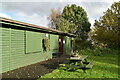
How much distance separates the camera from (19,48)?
22.7ft

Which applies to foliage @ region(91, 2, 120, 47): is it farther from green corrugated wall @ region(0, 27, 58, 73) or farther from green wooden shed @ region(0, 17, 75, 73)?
green corrugated wall @ region(0, 27, 58, 73)

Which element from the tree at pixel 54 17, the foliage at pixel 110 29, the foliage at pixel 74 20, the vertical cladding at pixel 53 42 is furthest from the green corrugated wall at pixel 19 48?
the tree at pixel 54 17

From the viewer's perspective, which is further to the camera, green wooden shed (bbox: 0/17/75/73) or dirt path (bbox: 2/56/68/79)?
green wooden shed (bbox: 0/17/75/73)

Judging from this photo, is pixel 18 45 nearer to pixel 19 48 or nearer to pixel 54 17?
pixel 19 48

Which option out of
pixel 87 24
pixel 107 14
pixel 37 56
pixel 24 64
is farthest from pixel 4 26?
pixel 87 24

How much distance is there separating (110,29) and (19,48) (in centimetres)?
1565

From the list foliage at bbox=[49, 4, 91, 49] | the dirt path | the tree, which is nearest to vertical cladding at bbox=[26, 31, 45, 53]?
the dirt path

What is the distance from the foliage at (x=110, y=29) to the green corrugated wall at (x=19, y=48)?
1142 centimetres

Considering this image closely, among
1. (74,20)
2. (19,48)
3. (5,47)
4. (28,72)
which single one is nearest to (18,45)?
(19,48)

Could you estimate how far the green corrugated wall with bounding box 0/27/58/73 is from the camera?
591 cm

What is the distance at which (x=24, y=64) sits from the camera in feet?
24.0

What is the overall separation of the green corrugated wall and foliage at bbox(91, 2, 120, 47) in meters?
11.4

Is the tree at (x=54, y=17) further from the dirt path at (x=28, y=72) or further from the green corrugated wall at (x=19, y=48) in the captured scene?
the dirt path at (x=28, y=72)

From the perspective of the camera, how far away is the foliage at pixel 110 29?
57.2ft
